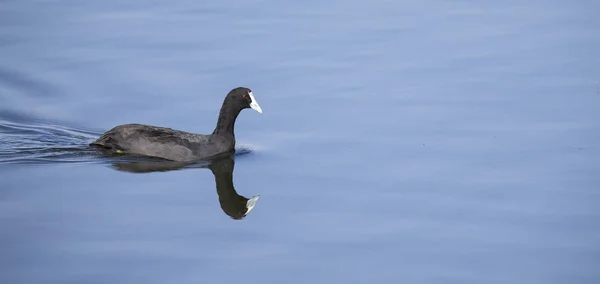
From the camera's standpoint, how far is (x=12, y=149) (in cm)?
1188

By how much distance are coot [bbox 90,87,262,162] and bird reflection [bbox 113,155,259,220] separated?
0.12 meters

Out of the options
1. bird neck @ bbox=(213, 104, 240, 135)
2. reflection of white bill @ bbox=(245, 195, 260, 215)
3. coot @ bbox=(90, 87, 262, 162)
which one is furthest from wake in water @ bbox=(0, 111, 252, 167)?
reflection of white bill @ bbox=(245, 195, 260, 215)

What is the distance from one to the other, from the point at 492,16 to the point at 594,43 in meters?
1.97

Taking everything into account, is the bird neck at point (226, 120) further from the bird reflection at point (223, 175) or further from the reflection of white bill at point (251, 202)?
the reflection of white bill at point (251, 202)

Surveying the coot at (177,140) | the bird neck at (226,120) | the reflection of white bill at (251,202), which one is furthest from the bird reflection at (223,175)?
the bird neck at (226,120)

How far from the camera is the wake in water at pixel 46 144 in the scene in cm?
1170

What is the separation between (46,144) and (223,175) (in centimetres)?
219

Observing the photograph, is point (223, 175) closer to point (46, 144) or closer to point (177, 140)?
point (177, 140)

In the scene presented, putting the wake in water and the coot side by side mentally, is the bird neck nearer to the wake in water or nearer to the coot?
the coot

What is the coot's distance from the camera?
11.7 m

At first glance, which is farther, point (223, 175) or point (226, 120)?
point (226, 120)

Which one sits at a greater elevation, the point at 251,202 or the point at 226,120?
the point at 226,120

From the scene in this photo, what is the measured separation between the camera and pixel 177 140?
11688 mm

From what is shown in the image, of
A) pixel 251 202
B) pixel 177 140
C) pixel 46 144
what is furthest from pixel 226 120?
pixel 46 144
